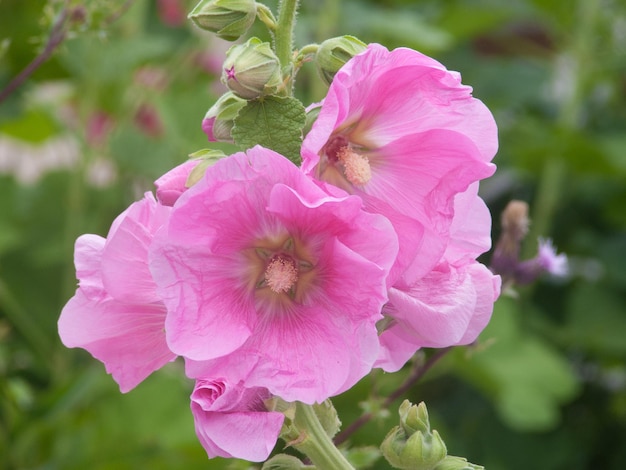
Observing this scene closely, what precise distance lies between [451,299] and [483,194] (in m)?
1.79

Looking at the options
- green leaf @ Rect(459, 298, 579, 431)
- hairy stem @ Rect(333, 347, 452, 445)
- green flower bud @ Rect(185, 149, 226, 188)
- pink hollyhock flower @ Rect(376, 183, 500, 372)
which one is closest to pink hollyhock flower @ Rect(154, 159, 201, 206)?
green flower bud @ Rect(185, 149, 226, 188)

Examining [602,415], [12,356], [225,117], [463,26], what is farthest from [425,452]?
[463,26]

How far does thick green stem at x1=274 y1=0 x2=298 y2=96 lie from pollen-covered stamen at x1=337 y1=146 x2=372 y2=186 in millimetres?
51

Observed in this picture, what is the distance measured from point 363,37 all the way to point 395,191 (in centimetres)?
169

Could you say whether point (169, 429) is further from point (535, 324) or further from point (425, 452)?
point (425, 452)

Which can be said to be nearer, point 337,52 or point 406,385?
point 337,52

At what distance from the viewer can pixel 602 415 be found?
2008 millimetres

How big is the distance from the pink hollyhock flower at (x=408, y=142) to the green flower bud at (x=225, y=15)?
0.08m

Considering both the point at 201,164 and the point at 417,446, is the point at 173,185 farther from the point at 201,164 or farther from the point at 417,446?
the point at 417,446

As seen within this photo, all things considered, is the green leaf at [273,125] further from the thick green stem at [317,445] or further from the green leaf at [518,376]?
the green leaf at [518,376]

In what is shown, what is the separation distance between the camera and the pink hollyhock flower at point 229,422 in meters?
0.50

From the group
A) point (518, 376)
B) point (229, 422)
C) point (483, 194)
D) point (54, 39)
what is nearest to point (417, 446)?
point (229, 422)

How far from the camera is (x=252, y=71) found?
530mm

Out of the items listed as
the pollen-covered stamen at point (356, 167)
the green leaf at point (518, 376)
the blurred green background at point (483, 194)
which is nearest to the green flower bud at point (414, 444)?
the pollen-covered stamen at point (356, 167)
